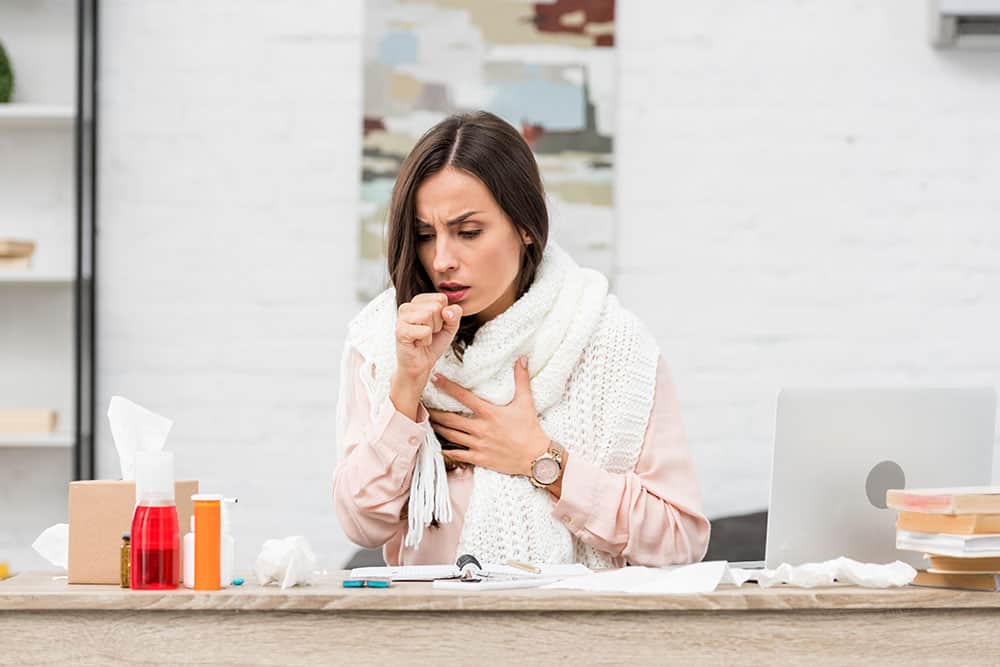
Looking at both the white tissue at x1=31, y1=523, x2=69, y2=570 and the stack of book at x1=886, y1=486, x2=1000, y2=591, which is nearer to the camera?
the stack of book at x1=886, y1=486, x2=1000, y2=591

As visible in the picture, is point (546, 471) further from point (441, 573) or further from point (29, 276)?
point (29, 276)

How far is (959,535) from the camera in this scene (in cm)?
138

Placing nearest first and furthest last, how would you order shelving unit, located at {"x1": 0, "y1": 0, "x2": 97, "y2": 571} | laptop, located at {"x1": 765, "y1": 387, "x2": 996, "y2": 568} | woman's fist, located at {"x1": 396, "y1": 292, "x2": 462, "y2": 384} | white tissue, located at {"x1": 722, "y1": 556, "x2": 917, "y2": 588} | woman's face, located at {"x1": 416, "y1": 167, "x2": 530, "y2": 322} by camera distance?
white tissue, located at {"x1": 722, "y1": 556, "x2": 917, "y2": 588} < laptop, located at {"x1": 765, "y1": 387, "x2": 996, "y2": 568} < woman's fist, located at {"x1": 396, "y1": 292, "x2": 462, "y2": 384} < woman's face, located at {"x1": 416, "y1": 167, "x2": 530, "y2": 322} < shelving unit, located at {"x1": 0, "y1": 0, "x2": 97, "y2": 571}

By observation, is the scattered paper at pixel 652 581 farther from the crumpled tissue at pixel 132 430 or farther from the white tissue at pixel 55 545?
the white tissue at pixel 55 545

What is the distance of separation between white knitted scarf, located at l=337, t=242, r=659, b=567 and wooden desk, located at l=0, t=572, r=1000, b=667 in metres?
0.42

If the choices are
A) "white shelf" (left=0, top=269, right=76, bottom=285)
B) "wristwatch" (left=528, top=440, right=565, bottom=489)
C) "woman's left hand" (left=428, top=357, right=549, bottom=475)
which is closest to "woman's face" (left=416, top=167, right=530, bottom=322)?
"woman's left hand" (left=428, top=357, right=549, bottom=475)

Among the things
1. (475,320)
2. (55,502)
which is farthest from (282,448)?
(475,320)

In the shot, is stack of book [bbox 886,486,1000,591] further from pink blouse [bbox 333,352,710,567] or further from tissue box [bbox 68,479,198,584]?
tissue box [bbox 68,479,198,584]

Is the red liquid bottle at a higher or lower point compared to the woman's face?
lower

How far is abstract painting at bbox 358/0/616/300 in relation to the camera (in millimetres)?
3041

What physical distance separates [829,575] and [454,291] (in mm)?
659

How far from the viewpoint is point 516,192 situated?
1.78 meters

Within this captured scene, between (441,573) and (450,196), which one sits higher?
(450,196)

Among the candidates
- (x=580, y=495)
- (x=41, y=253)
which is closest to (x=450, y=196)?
(x=580, y=495)
